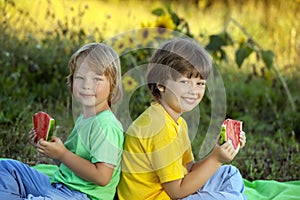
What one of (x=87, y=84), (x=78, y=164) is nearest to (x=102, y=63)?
(x=87, y=84)

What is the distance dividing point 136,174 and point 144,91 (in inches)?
75.3

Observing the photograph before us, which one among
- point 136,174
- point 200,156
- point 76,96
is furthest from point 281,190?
point 76,96

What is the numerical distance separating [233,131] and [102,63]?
1.64 feet

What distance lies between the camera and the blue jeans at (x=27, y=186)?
89.2 inches

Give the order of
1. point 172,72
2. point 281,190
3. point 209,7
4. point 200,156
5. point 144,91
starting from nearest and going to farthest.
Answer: point 172,72
point 281,190
point 200,156
point 144,91
point 209,7

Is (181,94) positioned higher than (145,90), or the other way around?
(181,94)

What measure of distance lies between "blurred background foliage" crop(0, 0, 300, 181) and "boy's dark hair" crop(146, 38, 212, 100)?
1159 mm

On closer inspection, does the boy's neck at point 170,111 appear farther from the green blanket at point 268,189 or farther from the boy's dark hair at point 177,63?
the green blanket at point 268,189

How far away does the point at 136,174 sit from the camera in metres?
2.29

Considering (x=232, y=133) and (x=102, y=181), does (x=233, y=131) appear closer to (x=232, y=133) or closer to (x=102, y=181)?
(x=232, y=133)

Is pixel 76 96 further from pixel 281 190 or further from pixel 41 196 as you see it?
pixel 281 190

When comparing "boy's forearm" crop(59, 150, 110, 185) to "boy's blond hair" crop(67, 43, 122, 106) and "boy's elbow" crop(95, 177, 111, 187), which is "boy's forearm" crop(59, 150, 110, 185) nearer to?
"boy's elbow" crop(95, 177, 111, 187)

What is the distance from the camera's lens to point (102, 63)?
7.40ft

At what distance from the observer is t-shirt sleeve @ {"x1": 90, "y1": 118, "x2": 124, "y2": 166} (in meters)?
2.20
